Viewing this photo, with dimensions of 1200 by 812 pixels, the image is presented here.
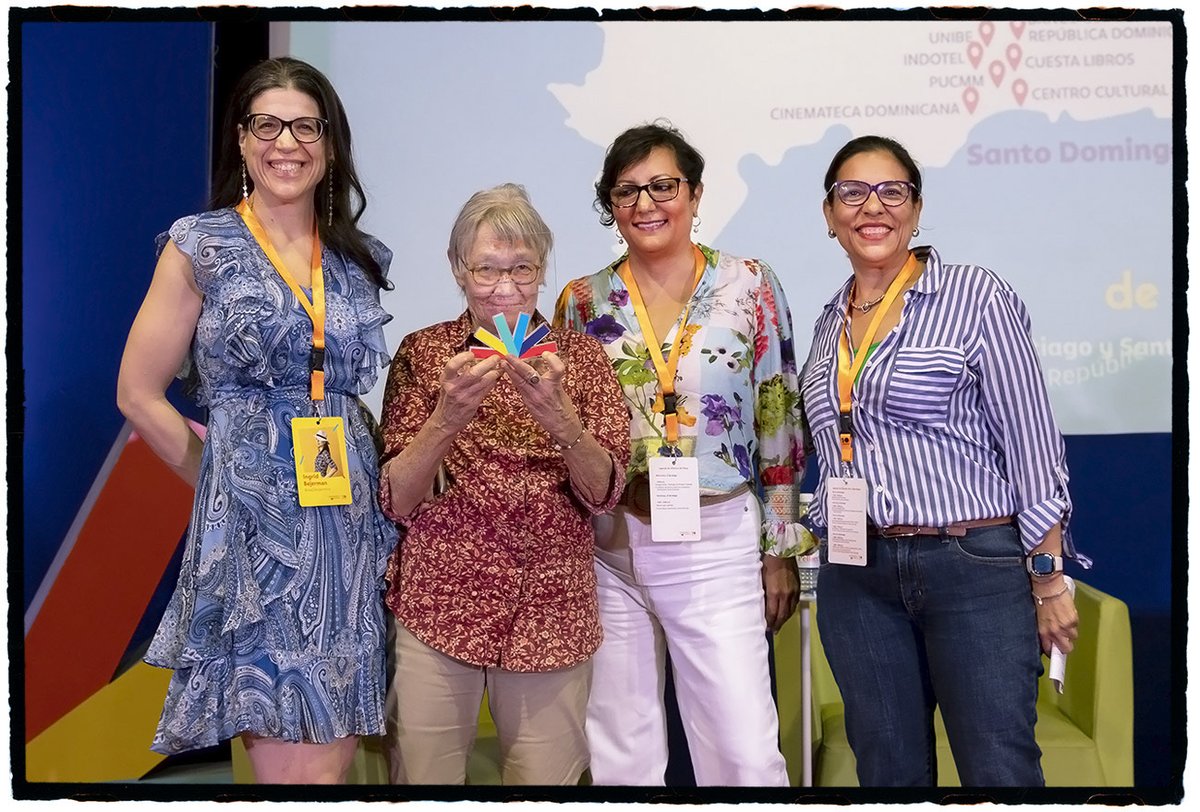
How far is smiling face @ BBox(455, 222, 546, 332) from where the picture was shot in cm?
255

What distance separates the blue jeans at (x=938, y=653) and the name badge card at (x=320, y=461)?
4.12ft

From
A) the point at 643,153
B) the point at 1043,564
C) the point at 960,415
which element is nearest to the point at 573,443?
the point at 643,153

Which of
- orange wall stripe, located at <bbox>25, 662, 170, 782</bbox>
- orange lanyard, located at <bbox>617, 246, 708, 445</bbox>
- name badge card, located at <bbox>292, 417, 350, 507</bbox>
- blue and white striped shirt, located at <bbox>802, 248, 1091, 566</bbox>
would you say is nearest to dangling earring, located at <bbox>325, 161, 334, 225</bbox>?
name badge card, located at <bbox>292, 417, 350, 507</bbox>

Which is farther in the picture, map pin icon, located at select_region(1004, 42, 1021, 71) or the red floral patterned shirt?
map pin icon, located at select_region(1004, 42, 1021, 71)

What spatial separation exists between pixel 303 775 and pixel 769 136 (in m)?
2.21

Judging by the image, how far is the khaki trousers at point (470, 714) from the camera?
259cm

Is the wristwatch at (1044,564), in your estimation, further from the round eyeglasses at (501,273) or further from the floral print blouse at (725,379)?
the round eyeglasses at (501,273)

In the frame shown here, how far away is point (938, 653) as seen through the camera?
2594 mm

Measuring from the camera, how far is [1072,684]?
3.20m

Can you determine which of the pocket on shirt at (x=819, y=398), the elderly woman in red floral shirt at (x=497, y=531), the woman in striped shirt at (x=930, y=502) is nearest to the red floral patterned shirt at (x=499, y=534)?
the elderly woman in red floral shirt at (x=497, y=531)

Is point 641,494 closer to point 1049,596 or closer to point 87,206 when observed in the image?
point 1049,596

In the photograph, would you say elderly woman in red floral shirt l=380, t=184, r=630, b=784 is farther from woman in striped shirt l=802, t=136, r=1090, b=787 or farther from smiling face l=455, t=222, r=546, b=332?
woman in striped shirt l=802, t=136, r=1090, b=787

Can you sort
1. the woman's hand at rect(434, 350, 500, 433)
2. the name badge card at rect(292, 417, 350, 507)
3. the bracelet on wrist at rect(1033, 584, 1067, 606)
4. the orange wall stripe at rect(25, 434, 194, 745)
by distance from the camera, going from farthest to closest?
1. the orange wall stripe at rect(25, 434, 194, 745)
2. the bracelet on wrist at rect(1033, 584, 1067, 606)
3. the name badge card at rect(292, 417, 350, 507)
4. the woman's hand at rect(434, 350, 500, 433)

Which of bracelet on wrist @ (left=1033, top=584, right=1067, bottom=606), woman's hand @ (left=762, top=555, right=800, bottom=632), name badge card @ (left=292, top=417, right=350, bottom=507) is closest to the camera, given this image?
name badge card @ (left=292, top=417, right=350, bottom=507)
